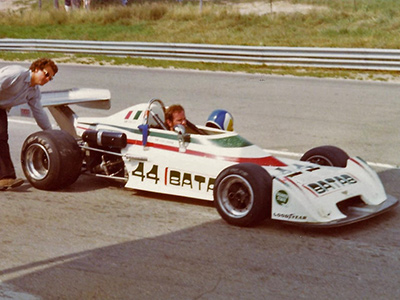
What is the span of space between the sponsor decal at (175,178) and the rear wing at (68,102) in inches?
53.2

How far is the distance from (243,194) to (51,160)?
2.14 m

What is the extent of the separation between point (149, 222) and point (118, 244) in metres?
0.67

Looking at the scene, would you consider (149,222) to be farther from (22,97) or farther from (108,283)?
(22,97)

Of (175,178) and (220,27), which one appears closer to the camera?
(175,178)

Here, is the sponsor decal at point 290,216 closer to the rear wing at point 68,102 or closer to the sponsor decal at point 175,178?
the sponsor decal at point 175,178

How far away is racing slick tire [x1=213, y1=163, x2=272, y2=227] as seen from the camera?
20.4 ft

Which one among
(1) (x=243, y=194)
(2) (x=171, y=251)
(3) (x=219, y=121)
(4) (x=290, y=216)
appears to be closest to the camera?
(2) (x=171, y=251)

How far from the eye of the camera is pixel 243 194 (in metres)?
6.39

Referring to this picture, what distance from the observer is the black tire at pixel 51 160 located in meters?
7.43

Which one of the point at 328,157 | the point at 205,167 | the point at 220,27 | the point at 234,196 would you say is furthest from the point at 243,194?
the point at 220,27

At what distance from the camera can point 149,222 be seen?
6.64 meters

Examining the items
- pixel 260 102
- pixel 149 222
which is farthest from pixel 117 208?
pixel 260 102

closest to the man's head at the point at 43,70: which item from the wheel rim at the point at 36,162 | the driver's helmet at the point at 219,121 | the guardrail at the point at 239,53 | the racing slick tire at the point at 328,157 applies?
the wheel rim at the point at 36,162

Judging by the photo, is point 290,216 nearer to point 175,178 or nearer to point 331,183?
point 331,183
